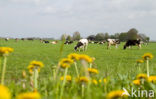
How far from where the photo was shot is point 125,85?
2275 millimetres

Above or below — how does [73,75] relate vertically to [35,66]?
below

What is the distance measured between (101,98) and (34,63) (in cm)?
48

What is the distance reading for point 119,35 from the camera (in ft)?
324

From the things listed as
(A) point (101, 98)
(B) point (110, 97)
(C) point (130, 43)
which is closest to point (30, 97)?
(B) point (110, 97)

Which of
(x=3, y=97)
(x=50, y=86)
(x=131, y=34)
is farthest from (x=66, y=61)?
(x=131, y=34)

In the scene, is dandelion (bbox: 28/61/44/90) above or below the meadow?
above

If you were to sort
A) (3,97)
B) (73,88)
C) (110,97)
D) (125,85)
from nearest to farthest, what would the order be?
(3,97), (110,97), (73,88), (125,85)

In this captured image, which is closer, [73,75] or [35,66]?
[35,66]

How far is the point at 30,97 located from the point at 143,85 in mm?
1717

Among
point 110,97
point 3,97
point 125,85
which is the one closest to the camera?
point 3,97

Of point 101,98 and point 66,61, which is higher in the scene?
point 66,61

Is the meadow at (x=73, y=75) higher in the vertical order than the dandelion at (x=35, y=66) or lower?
lower

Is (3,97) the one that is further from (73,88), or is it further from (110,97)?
(73,88)

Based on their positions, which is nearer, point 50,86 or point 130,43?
point 50,86
